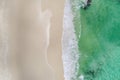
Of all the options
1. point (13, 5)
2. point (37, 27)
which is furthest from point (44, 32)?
point (13, 5)

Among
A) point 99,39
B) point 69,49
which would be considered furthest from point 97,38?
point 69,49

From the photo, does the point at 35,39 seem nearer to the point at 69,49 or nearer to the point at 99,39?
the point at 69,49

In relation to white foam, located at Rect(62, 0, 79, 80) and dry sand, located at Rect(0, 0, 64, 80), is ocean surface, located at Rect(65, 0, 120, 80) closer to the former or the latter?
white foam, located at Rect(62, 0, 79, 80)

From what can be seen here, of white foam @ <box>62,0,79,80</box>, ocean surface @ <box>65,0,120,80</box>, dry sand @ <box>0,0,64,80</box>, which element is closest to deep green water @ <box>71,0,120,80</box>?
ocean surface @ <box>65,0,120,80</box>

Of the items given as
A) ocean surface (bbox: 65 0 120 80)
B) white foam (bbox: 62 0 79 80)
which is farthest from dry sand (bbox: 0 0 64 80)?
ocean surface (bbox: 65 0 120 80)

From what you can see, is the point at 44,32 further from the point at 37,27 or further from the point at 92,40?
the point at 92,40

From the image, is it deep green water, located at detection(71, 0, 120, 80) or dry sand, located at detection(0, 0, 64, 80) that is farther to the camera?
dry sand, located at detection(0, 0, 64, 80)
